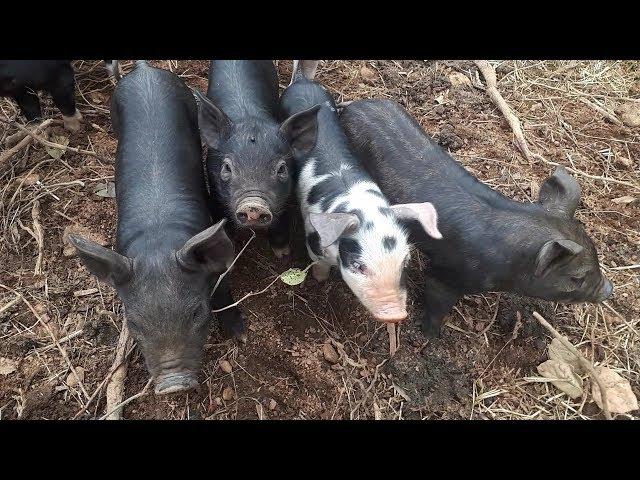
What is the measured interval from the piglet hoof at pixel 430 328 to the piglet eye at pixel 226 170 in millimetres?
1891

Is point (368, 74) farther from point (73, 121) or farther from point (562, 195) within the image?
point (73, 121)

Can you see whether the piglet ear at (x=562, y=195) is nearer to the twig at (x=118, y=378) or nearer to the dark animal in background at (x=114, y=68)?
the twig at (x=118, y=378)

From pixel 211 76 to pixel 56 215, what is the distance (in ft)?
6.03

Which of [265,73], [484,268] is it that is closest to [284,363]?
[484,268]

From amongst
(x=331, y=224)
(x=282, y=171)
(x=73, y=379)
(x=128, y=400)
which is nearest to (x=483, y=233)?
(x=331, y=224)

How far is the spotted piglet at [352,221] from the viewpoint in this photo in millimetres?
3408

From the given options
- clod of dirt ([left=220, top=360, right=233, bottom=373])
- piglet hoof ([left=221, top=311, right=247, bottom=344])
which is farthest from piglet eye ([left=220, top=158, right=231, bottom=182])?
clod of dirt ([left=220, top=360, right=233, bottom=373])

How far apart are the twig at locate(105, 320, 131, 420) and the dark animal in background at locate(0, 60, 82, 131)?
2.37 meters

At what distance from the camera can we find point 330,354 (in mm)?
4035

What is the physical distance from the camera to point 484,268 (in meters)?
3.76

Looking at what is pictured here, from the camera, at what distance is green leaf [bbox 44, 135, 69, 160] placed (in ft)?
16.2

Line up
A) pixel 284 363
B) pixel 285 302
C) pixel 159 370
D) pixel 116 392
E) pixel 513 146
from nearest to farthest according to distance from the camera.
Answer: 1. pixel 159 370
2. pixel 116 392
3. pixel 284 363
4. pixel 285 302
5. pixel 513 146

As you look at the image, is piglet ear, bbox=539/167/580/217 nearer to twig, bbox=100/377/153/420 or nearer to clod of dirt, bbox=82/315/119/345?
twig, bbox=100/377/153/420

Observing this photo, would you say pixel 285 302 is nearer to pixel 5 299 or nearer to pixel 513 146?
pixel 5 299
